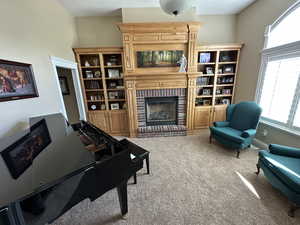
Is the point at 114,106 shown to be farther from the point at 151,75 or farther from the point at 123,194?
the point at 123,194

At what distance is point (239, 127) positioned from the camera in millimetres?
2889

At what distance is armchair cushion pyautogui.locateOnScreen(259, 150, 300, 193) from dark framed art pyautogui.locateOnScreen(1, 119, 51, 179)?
2.65 m

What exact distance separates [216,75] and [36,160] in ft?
13.1

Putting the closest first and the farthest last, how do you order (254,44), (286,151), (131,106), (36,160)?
(36,160), (286,151), (254,44), (131,106)

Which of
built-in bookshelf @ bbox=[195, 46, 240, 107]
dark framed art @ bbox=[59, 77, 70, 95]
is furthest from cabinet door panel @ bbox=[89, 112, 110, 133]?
built-in bookshelf @ bbox=[195, 46, 240, 107]

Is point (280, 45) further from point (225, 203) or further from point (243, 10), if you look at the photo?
point (225, 203)

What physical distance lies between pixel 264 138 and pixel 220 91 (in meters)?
1.61

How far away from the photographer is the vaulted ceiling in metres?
2.77

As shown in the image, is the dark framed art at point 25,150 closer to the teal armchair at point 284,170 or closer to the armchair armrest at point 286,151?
the teal armchair at point 284,170

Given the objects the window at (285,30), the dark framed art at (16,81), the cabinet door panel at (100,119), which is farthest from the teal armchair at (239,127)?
the dark framed art at (16,81)

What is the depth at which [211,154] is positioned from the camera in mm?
2646

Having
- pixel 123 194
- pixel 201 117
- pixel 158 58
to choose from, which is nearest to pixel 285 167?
pixel 123 194

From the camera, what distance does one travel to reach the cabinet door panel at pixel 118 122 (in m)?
3.62

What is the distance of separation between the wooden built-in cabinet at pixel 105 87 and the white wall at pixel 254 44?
3.19 metres
